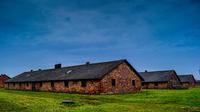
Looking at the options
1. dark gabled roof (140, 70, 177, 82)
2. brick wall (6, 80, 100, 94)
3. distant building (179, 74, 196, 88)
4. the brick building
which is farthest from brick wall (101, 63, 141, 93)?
distant building (179, 74, 196, 88)

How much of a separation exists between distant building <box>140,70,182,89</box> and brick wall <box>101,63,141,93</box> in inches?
1016

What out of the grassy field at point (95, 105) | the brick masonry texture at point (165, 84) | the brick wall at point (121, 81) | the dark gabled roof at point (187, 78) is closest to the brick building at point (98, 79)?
the brick wall at point (121, 81)

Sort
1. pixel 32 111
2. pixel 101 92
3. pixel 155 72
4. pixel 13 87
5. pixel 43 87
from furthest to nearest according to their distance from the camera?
pixel 155 72, pixel 13 87, pixel 43 87, pixel 101 92, pixel 32 111

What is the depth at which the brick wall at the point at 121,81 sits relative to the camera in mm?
41562

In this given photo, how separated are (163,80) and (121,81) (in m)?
31.3

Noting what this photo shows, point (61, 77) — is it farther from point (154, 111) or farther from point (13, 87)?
point (154, 111)

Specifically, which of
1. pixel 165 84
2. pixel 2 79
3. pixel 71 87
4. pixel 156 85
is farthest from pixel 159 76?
pixel 2 79

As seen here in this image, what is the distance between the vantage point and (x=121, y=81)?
44312 mm

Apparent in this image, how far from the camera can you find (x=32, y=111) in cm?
1744

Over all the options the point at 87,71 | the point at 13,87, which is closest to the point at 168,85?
the point at 87,71

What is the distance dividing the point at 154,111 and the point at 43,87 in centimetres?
3830

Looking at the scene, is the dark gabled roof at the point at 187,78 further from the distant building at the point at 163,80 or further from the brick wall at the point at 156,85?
the brick wall at the point at 156,85

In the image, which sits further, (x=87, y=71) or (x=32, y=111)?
(x=87, y=71)

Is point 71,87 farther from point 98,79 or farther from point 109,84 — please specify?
point 109,84
